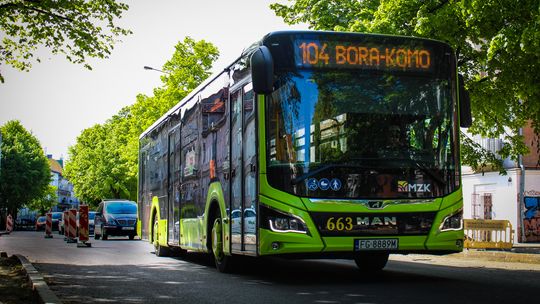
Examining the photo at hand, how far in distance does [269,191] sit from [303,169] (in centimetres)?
54

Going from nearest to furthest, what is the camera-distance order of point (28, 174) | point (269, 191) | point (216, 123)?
1. point (269, 191)
2. point (216, 123)
3. point (28, 174)

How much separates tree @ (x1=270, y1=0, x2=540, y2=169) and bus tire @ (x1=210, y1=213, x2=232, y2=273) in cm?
734

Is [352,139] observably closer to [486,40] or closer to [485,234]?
[486,40]

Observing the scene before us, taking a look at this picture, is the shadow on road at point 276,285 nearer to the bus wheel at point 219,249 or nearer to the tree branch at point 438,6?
the bus wheel at point 219,249

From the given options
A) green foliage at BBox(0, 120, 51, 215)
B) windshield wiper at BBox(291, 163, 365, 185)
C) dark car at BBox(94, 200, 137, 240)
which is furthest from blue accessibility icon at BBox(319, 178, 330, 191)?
→ green foliage at BBox(0, 120, 51, 215)

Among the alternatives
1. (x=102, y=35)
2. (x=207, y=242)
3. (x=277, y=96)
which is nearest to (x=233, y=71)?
(x=277, y=96)

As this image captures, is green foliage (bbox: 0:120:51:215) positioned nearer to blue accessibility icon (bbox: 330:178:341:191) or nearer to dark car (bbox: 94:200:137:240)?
dark car (bbox: 94:200:137:240)

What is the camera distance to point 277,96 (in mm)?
10719

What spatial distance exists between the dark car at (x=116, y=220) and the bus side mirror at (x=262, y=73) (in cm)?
2872

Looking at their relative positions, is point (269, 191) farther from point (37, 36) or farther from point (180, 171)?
point (37, 36)

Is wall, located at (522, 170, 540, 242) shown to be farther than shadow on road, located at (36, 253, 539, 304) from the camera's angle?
Yes

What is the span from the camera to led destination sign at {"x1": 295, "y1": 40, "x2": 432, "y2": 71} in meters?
10.8

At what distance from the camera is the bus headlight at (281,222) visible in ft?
34.1

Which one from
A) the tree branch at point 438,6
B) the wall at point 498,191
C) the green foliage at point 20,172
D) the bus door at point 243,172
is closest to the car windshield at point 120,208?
the wall at point 498,191
